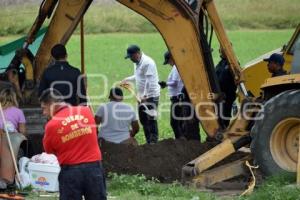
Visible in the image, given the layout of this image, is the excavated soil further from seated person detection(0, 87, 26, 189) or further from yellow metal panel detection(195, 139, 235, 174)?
seated person detection(0, 87, 26, 189)

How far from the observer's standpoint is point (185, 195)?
13117 millimetres

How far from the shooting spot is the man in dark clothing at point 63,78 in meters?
14.6

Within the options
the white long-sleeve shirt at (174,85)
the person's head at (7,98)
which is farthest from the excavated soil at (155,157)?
the white long-sleeve shirt at (174,85)

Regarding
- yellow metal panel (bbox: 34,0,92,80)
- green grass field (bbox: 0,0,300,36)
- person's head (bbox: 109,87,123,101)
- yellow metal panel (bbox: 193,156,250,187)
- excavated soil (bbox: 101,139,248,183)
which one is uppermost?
green grass field (bbox: 0,0,300,36)

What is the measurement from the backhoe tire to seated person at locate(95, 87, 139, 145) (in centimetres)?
255

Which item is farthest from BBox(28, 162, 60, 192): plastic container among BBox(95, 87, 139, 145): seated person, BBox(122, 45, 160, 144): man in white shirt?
BBox(122, 45, 160, 144): man in white shirt

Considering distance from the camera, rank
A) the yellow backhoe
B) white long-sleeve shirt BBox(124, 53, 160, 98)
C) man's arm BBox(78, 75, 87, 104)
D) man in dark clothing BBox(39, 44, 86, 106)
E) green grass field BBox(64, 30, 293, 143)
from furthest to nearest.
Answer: green grass field BBox(64, 30, 293, 143) < white long-sleeve shirt BBox(124, 53, 160, 98) < man's arm BBox(78, 75, 87, 104) < man in dark clothing BBox(39, 44, 86, 106) < the yellow backhoe

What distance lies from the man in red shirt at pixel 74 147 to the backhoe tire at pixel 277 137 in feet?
11.5

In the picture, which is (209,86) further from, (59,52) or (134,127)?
(59,52)

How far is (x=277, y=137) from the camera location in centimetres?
1394

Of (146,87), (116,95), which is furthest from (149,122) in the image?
(116,95)

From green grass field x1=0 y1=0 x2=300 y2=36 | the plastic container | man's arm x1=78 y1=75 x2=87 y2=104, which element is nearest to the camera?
the plastic container

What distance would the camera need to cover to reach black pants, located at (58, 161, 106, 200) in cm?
1092

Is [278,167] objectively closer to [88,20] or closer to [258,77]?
[258,77]
